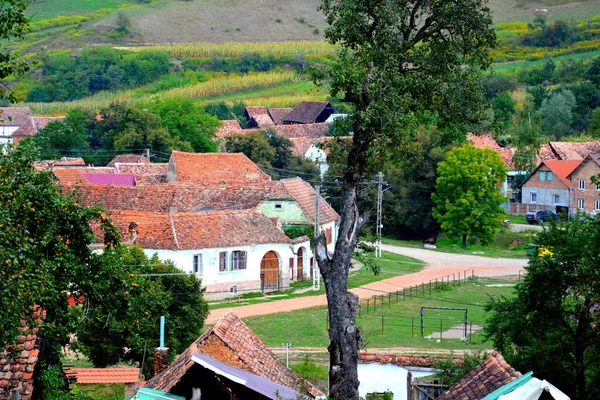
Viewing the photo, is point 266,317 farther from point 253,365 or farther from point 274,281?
point 253,365

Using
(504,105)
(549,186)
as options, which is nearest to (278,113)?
(504,105)

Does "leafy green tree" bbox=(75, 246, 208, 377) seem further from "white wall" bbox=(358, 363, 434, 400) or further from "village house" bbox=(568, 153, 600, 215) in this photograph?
"village house" bbox=(568, 153, 600, 215)

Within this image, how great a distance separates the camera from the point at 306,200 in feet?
179

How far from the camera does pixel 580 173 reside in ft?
237

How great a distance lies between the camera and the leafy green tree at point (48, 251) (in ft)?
46.1

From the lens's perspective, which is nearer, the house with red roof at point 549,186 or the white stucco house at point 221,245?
the white stucco house at point 221,245

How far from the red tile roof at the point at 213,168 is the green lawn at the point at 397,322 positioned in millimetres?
19097

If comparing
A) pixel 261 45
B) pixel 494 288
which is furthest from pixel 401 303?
pixel 261 45

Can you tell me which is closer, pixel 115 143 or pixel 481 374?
pixel 481 374

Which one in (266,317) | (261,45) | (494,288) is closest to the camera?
(266,317)

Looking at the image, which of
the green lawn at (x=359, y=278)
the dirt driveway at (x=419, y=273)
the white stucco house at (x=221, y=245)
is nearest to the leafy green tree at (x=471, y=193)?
the dirt driveway at (x=419, y=273)

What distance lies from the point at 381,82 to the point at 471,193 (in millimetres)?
47794

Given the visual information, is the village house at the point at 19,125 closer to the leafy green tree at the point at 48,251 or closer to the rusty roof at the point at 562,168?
the rusty roof at the point at 562,168

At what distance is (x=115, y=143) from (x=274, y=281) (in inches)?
1346
